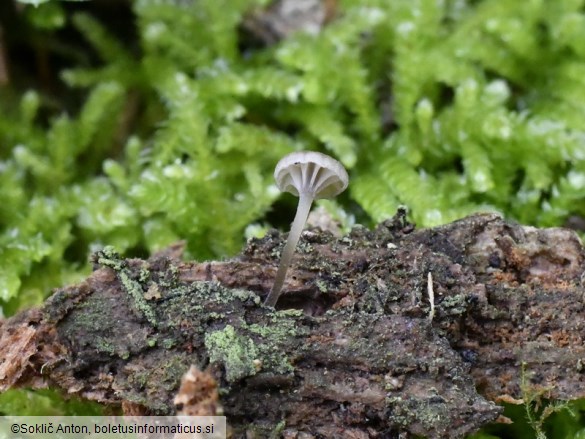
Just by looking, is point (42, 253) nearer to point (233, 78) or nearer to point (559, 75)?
point (233, 78)

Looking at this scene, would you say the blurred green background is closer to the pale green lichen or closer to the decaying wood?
the decaying wood

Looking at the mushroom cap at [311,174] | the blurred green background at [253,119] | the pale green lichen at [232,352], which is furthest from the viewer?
the blurred green background at [253,119]

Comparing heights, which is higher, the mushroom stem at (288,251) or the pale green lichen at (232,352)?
the mushroom stem at (288,251)

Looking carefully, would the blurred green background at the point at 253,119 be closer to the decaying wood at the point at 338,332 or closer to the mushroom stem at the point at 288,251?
the decaying wood at the point at 338,332

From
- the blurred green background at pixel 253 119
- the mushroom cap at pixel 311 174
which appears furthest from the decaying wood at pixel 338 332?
the blurred green background at pixel 253 119

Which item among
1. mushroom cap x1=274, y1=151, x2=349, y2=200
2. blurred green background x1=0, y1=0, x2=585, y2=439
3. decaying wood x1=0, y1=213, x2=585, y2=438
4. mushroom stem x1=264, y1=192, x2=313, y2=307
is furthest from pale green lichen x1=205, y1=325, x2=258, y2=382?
blurred green background x1=0, y1=0, x2=585, y2=439

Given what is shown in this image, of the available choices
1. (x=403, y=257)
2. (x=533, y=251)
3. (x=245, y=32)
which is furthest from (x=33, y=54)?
(x=533, y=251)
